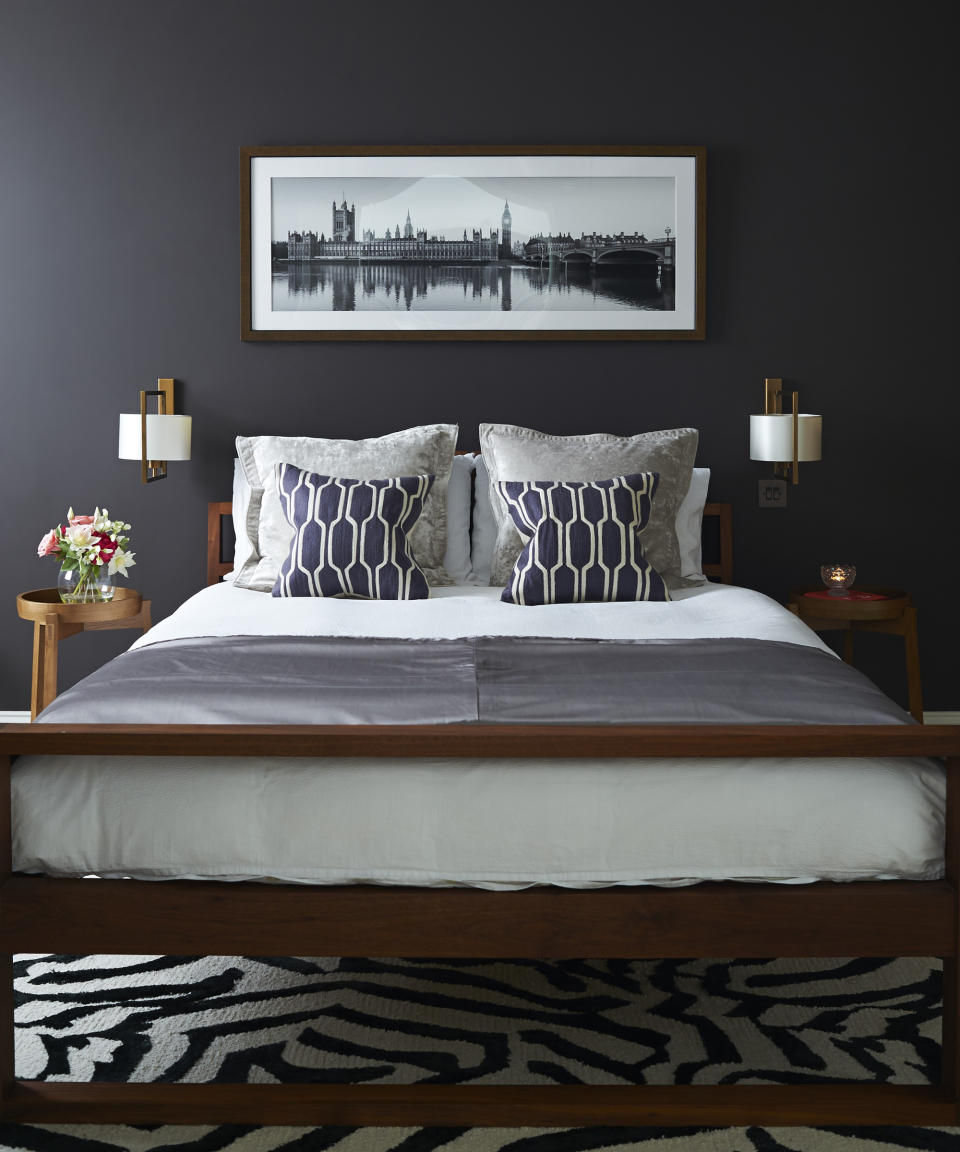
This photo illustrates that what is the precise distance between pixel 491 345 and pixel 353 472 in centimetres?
90

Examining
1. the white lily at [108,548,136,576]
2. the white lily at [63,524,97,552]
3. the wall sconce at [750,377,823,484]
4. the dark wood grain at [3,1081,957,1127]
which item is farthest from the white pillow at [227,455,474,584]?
the dark wood grain at [3,1081,957,1127]

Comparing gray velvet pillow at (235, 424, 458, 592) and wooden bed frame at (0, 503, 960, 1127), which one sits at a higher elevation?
gray velvet pillow at (235, 424, 458, 592)

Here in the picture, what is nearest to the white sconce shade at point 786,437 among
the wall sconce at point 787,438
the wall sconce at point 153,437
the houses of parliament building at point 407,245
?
the wall sconce at point 787,438

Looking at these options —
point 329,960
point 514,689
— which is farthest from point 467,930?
point 329,960

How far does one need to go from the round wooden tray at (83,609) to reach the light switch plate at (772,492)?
7.52ft

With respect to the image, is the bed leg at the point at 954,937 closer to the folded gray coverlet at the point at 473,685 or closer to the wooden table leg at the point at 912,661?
the folded gray coverlet at the point at 473,685

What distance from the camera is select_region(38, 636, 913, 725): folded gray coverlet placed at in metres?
2.15

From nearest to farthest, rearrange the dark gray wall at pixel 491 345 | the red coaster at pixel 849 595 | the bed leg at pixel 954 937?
the bed leg at pixel 954 937 → the red coaster at pixel 849 595 → the dark gray wall at pixel 491 345

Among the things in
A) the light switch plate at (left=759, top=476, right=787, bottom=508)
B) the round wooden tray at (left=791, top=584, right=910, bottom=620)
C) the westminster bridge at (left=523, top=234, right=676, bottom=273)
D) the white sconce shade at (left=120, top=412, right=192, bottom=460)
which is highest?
the westminster bridge at (left=523, top=234, right=676, bottom=273)

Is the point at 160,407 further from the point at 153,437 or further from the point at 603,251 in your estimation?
the point at 603,251

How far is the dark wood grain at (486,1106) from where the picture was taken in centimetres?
201

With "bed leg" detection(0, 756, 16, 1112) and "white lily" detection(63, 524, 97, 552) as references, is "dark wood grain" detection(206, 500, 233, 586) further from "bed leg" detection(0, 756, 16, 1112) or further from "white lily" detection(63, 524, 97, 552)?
"bed leg" detection(0, 756, 16, 1112)

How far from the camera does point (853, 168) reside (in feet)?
13.7

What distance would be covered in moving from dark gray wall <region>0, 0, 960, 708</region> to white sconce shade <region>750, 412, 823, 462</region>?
0.95ft
